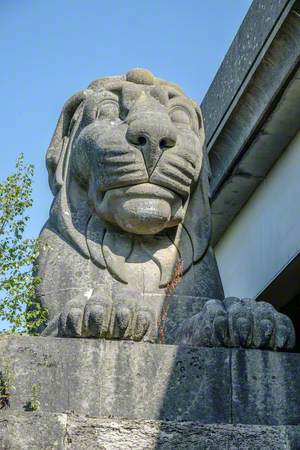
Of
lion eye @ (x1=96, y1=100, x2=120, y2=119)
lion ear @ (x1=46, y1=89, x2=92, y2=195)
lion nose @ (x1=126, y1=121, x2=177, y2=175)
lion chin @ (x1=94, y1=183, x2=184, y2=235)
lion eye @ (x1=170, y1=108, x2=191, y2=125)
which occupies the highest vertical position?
lion nose @ (x1=126, y1=121, x2=177, y2=175)

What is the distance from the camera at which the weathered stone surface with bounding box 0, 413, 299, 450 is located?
688 cm

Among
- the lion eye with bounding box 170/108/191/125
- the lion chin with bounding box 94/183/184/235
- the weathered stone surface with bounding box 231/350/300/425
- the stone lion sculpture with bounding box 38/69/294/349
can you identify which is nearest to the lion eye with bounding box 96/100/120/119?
the stone lion sculpture with bounding box 38/69/294/349

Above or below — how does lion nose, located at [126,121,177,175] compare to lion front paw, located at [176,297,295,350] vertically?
above

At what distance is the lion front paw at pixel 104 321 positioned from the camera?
737 centimetres

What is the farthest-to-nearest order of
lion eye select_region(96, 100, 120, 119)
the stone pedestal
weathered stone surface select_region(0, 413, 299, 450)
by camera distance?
lion eye select_region(96, 100, 120, 119) < the stone pedestal < weathered stone surface select_region(0, 413, 299, 450)

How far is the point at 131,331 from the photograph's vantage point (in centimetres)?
741

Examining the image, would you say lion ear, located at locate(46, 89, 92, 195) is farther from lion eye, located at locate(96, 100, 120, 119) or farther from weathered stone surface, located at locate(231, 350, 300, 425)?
weathered stone surface, located at locate(231, 350, 300, 425)

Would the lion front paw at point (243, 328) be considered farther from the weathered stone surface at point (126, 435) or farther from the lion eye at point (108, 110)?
the lion eye at point (108, 110)

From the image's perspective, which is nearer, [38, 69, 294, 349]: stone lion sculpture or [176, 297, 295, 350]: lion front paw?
[176, 297, 295, 350]: lion front paw

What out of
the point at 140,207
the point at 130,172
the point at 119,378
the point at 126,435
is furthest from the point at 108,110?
the point at 126,435

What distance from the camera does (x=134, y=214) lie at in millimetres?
8375

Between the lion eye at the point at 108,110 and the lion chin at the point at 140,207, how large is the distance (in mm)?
673

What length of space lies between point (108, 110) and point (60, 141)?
0.58m

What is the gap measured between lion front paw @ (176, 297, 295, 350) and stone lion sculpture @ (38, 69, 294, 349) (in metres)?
0.30
